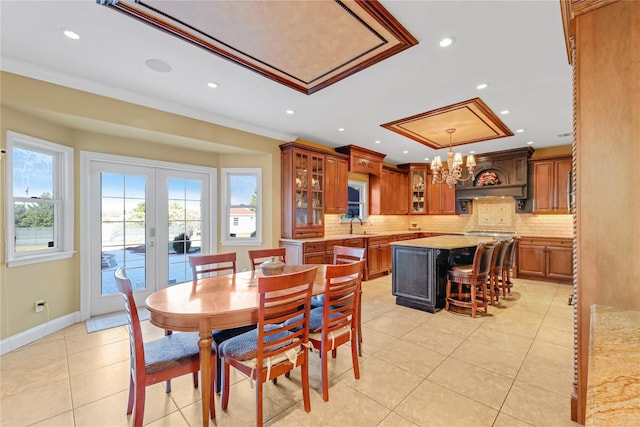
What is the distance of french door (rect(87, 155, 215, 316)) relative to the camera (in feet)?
12.3

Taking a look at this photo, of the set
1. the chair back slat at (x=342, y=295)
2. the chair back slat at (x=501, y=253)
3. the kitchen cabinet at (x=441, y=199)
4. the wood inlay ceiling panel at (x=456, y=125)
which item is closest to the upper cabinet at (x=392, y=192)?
the kitchen cabinet at (x=441, y=199)

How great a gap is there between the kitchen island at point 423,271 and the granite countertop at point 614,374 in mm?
2646

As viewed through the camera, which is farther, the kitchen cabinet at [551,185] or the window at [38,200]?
the kitchen cabinet at [551,185]

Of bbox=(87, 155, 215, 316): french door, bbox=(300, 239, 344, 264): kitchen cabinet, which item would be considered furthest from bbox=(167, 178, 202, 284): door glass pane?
bbox=(300, 239, 344, 264): kitchen cabinet

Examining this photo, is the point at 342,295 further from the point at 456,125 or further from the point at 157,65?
the point at 456,125

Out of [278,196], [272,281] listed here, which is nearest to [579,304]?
[272,281]

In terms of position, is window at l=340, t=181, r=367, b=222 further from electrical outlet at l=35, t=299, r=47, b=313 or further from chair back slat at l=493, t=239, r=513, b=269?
electrical outlet at l=35, t=299, r=47, b=313

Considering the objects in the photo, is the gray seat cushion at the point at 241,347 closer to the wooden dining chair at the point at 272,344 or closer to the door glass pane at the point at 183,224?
the wooden dining chair at the point at 272,344

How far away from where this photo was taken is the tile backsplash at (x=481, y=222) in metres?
5.94

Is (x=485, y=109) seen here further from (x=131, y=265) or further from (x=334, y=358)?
(x=131, y=265)

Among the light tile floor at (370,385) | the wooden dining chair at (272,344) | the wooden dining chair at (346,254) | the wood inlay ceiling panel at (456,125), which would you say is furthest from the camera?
the wood inlay ceiling panel at (456,125)

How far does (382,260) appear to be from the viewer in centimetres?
620

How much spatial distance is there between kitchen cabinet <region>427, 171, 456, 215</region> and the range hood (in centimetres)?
39

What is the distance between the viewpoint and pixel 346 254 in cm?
313
